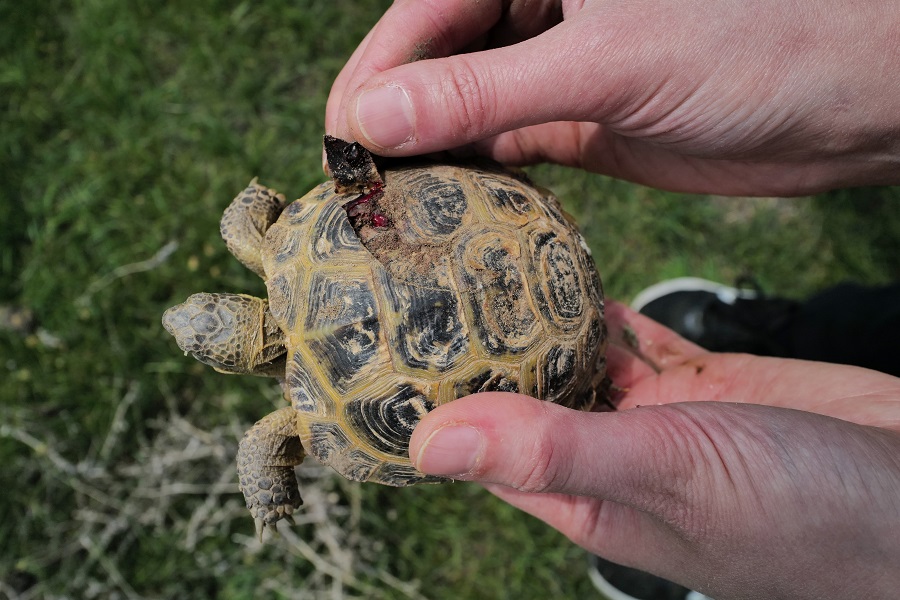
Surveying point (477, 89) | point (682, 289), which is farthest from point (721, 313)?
point (477, 89)

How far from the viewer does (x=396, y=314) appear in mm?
1796

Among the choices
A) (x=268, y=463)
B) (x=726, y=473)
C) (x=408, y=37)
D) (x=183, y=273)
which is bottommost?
(x=268, y=463)

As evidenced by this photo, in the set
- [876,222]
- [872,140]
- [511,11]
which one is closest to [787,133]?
[872,140]

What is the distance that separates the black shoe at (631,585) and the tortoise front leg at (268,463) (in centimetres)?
200

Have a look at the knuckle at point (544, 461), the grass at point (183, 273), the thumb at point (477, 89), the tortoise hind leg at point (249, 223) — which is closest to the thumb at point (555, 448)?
the knuckle at point (544, 461)

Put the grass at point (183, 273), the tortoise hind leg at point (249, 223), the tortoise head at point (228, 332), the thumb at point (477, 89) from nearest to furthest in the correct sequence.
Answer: the thumb at point (477, 89) < the tortoise head at point (228, 332) < the tortoise hind leg at point (249, 223) < the grass at point (183, 273)

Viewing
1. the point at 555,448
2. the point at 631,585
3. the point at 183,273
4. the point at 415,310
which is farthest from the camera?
the point at 183,273

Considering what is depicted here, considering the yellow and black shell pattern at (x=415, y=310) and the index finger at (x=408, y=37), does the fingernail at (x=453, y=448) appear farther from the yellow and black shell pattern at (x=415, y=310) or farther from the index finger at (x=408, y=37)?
the index finger at (x=408, y=37)

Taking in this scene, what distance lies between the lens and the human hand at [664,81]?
1958 millimetres

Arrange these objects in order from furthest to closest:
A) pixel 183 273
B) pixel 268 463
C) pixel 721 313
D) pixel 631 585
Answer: pixel 721 313
pixel 183 273
pixel 631 585
pixel 268 463

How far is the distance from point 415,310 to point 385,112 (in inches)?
25.4

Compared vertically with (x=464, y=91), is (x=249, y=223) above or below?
below

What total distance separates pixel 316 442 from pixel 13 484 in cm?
222

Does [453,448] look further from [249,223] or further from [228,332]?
[249,223]
